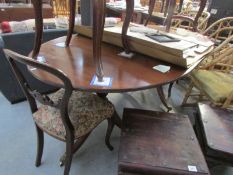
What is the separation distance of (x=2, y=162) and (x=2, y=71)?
30.8 inches

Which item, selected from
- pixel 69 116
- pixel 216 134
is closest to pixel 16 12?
pixel 69 116

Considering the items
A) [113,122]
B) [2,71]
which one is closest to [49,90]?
[2,71]

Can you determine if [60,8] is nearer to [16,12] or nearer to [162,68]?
[16,12]

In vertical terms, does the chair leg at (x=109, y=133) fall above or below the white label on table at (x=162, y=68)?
below

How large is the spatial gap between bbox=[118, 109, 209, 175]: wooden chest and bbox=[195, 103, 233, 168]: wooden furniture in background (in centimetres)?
15

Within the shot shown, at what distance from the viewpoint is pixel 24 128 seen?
67.4 inches

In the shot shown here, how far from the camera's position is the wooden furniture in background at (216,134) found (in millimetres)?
1115

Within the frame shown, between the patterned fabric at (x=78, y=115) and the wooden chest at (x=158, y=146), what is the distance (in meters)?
0.17

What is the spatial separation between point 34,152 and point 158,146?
1.01 meters

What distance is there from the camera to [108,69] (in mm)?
1042

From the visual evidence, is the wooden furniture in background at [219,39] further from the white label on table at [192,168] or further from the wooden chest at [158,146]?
the white label on table at [192,168]

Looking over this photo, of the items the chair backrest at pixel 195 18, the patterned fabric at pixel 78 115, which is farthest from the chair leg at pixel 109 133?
the chair backrest at pixel 195 18

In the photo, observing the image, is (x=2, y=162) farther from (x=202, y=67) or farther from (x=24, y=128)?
(x=202, y=67)

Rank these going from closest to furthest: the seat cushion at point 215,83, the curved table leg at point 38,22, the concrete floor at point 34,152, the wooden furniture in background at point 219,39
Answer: the curved table leg at point 38,22 → the concrete floor at point 34,152 → the seat cushion at point 215,83 → the wooden furniture in background at point 219,39
